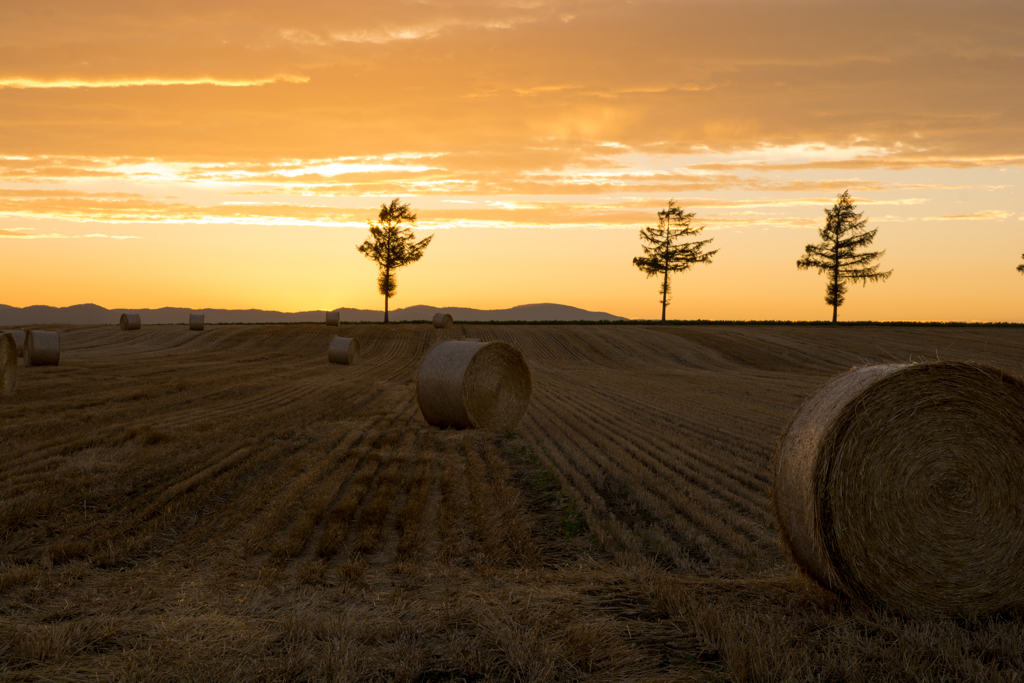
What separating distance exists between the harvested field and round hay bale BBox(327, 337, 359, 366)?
17.8m

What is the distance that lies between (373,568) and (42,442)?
8.35 m

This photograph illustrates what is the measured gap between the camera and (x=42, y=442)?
37.9 ft

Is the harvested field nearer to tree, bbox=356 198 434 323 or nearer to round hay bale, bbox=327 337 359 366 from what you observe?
round hay bale, bbox=327 337 359 366

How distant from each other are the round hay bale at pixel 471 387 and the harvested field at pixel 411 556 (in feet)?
1.47

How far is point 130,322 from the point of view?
5281 centimetres

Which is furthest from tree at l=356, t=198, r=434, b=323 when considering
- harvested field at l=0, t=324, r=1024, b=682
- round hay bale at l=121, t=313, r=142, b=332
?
harvested field at l=0, t=324, r=1024, b=682

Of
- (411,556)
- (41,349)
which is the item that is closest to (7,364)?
(41,349)

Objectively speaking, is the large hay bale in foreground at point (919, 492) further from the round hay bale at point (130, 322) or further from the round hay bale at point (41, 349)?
the round hay bale at point (130, 322)

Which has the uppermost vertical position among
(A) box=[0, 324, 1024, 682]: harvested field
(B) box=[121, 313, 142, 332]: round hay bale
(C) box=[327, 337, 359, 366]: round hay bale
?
(B) box=[121, 313, 142, 332]: round hay bale

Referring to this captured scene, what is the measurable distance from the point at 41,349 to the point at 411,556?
84.7ft

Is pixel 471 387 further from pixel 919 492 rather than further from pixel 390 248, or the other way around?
pixel 390 248

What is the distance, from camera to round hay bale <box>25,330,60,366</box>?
2611 centimetres

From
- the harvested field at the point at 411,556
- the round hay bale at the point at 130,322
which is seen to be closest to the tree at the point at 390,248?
the round hay bale at the point at 130,322

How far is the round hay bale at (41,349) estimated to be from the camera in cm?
2611
